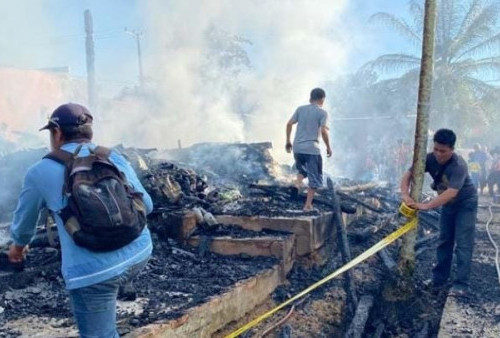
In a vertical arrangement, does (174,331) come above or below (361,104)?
below

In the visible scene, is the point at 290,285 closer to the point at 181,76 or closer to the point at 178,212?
the point at 178,212

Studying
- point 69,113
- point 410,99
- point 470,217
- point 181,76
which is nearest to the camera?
point 69,113

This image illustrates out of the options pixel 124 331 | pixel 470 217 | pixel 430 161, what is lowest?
pixel 124 331

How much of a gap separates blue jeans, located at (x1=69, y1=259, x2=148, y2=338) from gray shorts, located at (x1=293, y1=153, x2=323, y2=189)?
5.06 m

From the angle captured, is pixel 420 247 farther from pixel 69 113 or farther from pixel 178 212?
pixel 69 113

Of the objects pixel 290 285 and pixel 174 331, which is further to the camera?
pixel 290 285

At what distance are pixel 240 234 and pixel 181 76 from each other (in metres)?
22.5

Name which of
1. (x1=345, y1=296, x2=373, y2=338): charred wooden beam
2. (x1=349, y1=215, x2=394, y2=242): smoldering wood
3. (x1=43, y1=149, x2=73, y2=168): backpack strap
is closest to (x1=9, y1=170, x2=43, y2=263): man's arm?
(x1=43, y1=149, x2=73, y2=168): backpack strap

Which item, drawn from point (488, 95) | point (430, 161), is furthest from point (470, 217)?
point (488, 95)

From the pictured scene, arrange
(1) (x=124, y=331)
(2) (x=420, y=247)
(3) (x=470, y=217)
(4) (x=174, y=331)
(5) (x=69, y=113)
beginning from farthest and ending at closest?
(2) (x=420, y=247), (3) (x=470, y=217), (4) (x=174, y=331), (1) (x=124, y=331), (5) (x=69, y=113)

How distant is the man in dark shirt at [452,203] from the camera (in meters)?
5.71

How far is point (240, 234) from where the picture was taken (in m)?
6.95

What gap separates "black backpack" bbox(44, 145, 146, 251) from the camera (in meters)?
2.70

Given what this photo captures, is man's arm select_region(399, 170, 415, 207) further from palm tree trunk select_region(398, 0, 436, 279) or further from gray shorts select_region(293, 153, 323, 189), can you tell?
gray shorts select_region(293, 153, 323, 189)
